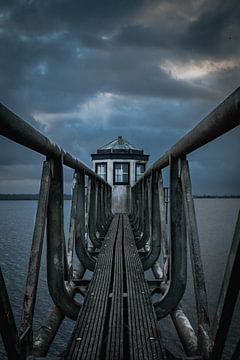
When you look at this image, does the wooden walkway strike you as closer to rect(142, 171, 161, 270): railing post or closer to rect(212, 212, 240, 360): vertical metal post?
rect(212, 212, 240, 360): vertical metal post

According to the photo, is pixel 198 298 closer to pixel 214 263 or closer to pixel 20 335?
pixel 20 335

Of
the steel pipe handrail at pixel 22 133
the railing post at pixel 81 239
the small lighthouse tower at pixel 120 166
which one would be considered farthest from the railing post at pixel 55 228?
the small lighthouse tower at pixel 120 166

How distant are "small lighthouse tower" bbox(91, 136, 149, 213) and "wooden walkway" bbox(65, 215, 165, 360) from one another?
15986mm

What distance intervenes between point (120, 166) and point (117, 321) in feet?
60.7

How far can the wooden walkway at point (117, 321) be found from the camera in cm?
223

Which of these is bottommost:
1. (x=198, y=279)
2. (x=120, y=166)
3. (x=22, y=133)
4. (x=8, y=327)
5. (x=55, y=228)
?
(x=8, y=327)

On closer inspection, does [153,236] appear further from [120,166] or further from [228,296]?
[120,166]

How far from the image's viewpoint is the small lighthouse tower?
2031 centimetres

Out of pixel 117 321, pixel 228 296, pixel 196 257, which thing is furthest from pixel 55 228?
pixel 228 296

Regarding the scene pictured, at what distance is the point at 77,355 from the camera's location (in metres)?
2.15

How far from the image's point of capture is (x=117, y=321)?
271cm

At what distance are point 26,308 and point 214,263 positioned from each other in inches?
1032

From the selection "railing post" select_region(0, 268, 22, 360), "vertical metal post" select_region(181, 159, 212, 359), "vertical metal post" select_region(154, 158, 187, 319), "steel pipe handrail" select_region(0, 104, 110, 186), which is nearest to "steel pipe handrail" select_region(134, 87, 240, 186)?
"vertical metal post" select_region(181, 159, 212, 359)

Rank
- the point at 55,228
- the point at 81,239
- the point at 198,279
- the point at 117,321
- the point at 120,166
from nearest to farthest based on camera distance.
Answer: the point at 198,279 < the point at 117,321 < the point at 55,228 < the point at 81,239 < the point at 120,166
